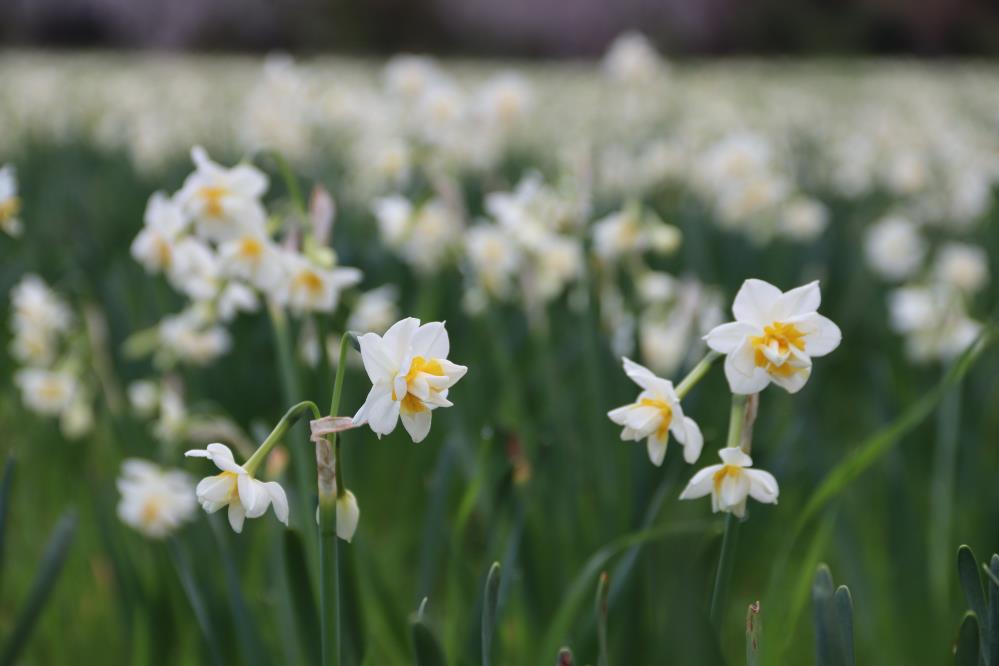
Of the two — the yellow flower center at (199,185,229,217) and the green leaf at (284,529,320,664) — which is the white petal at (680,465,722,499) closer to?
the green leaf at (284,529,320,664)

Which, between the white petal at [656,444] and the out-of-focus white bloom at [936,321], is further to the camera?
the out-of-focus white bloom at [936,321]

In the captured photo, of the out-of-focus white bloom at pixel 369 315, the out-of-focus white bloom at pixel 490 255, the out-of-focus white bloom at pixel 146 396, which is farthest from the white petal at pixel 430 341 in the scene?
the out-of-focus white bloom at pixel 146 396

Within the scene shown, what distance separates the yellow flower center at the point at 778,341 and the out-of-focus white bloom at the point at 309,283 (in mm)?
583

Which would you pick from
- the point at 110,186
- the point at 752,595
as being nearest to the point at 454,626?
the point at 752,595

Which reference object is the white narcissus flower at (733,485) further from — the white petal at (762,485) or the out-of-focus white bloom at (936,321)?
the out-of-focus white bloom at (936,321)

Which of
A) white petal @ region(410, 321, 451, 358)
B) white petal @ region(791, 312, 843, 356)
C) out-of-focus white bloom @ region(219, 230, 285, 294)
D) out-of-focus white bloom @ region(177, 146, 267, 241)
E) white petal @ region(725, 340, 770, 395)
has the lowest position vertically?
white petal @ region(725, 340, 770, 395)

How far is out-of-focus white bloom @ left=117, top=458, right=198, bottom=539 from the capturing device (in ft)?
5.02

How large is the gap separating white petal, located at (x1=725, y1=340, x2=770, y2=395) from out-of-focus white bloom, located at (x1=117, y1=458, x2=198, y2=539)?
987 mm

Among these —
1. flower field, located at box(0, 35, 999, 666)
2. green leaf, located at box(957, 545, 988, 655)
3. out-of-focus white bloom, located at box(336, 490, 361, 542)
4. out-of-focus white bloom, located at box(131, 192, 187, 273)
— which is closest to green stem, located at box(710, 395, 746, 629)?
→ flower field, located at box(0, 35, 999, 666)

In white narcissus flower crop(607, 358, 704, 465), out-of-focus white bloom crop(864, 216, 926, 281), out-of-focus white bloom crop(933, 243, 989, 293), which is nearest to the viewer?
white narcissus flower crop(607, 358, 704, 465)

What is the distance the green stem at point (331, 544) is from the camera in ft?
2.69

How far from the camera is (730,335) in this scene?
83 centimetres

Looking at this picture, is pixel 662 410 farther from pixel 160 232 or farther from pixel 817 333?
pixel 160 232

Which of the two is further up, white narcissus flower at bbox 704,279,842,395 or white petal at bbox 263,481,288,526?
white narcissus flower at bbox 704,279,842,395
